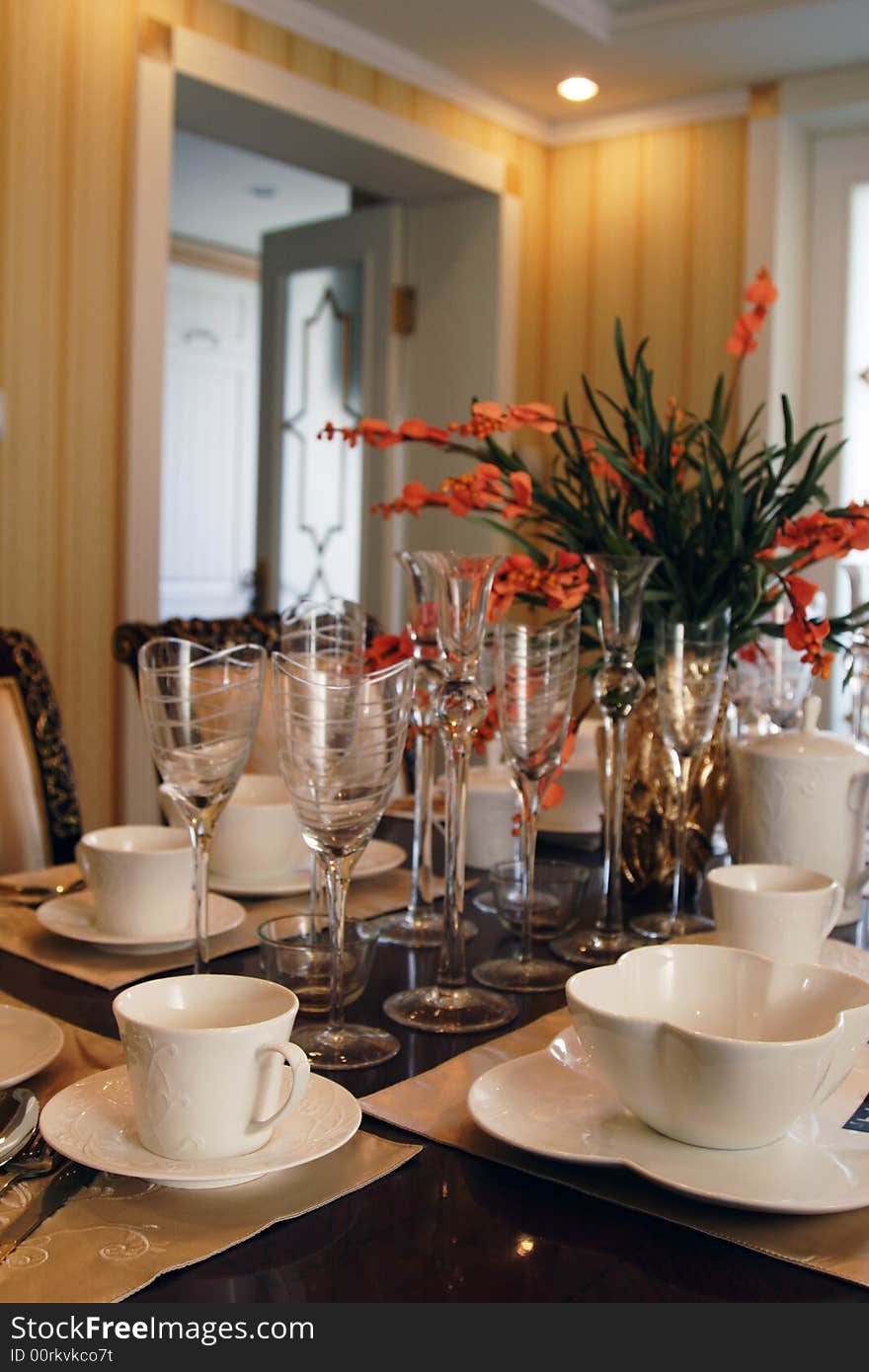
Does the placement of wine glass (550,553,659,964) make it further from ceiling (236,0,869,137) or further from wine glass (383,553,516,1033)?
ceiling (236,0,869,137)

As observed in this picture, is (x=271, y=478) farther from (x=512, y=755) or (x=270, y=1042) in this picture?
(x=270, y=1042)

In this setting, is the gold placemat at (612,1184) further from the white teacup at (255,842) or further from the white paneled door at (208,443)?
the white paneled door at (208,443)

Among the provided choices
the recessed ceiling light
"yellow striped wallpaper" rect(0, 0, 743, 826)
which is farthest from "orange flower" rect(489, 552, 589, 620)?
the recessed ceiling light

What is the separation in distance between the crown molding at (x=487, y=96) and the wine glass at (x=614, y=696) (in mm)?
2644

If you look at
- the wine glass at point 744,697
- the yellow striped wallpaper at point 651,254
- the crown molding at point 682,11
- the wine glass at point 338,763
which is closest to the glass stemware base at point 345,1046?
the wine glass at point 338,763

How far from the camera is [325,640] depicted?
1347mm

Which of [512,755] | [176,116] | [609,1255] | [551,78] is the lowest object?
[609,1255]

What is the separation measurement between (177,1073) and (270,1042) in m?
0.05

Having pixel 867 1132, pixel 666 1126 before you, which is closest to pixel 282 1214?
pixel 666 1126

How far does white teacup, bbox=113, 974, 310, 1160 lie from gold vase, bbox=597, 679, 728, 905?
719 millimetres

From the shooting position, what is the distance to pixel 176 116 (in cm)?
339

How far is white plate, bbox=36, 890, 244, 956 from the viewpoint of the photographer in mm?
1038

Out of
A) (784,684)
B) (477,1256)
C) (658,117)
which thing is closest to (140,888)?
(477,1256)

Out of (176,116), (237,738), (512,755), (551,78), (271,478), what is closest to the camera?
(237,738)
